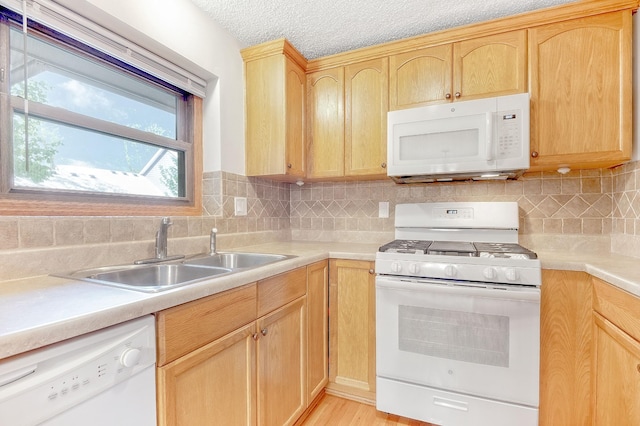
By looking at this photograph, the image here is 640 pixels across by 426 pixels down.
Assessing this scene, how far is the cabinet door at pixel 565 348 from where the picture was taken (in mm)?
1416

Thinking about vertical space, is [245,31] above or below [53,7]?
above

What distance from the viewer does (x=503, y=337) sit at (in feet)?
4.83

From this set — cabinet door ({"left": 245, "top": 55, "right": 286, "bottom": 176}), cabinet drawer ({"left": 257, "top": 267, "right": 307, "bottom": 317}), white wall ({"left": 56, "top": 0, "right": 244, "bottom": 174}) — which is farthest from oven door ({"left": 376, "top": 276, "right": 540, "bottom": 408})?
white wall ({"left": 56, "top": 0, "right": 244, "bottom": 174})

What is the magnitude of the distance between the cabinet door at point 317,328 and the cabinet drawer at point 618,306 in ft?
4.26

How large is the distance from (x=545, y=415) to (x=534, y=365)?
0.88 ft

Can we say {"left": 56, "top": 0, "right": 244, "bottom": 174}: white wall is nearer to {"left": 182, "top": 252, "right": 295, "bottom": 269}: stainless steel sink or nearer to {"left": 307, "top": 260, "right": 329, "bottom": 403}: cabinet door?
{"left": 182, "top": 252, "right": 295, "bottom": 269}: stainless steel sink

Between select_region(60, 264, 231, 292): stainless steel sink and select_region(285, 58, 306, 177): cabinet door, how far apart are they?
2.93 feet

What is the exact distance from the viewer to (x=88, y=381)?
677 mm

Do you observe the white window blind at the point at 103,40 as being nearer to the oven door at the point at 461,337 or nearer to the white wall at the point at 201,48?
the white wall at the point at 201,48

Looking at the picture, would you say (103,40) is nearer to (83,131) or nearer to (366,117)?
(83,131)

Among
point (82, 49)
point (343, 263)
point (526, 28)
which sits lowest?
point (343, 263)

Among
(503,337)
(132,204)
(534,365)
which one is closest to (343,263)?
(503,337)

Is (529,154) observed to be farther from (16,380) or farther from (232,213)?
(16,380)

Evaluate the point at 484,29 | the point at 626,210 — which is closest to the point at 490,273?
the point at 626,210
